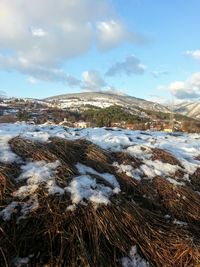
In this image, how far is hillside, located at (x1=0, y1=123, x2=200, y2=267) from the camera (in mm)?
4082

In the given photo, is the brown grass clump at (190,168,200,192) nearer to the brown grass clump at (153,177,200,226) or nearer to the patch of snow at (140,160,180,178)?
the patch of snow at (140,160,180,178)

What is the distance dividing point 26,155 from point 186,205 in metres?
2.45

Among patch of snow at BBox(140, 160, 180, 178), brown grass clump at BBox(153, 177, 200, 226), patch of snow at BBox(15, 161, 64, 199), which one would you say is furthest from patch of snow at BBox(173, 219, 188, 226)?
patch of snow at BBox(15, 161, 64, 199)

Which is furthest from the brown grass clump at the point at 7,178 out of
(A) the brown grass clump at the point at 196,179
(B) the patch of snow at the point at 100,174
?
(A) the brown grass clump at the point at 196,179

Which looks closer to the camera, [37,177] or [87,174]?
[37,177]

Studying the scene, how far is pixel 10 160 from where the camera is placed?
535 centimetres

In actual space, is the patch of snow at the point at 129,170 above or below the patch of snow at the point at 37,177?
below

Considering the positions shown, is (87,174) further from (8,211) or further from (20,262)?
(20,262)

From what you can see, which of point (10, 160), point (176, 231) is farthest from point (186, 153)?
point (10, 160)

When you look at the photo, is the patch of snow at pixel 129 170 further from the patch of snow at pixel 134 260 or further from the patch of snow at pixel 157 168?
the patch of snow at pixel 134 260

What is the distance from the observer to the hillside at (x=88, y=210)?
13.4 ft

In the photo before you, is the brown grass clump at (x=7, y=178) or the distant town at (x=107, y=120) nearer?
the brown grass clump at (x=7, y=178)

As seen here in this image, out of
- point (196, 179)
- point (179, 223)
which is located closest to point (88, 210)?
point (179, 223)

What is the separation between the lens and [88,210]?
4.55 meters
